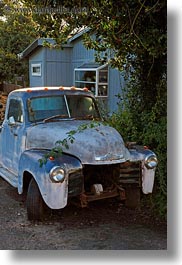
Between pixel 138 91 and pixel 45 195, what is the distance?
62.5 inches

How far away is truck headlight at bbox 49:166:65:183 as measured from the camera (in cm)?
267

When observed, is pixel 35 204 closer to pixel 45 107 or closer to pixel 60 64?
pixel 45 107

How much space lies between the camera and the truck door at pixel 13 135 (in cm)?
358

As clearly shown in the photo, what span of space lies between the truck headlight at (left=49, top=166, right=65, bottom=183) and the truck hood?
25cm

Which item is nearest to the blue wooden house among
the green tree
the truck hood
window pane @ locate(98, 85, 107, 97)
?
window pane @ locate(98, 85, 107, 97)

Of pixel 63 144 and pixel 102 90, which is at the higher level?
pixel 102 90

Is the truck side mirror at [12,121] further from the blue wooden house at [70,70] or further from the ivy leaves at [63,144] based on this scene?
the blue wooden house at [70,70]

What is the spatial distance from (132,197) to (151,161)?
372 millimetres

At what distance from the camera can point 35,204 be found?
302 centimetres

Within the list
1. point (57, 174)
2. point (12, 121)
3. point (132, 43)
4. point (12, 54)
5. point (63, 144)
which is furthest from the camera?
point (12, 54)

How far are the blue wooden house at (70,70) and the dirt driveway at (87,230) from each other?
11.1 feet

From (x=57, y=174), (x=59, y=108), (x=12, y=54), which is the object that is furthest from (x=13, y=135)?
(x=12, y=54)

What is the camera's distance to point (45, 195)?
110 inches

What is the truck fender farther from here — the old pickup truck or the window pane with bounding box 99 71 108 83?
the window pane with bounding box 99 71 108 83
